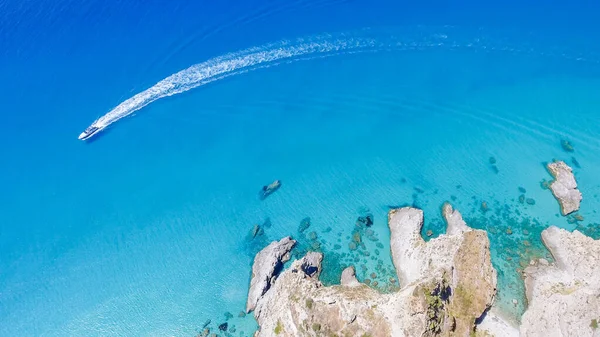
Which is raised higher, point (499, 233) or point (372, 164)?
point (372, 164)

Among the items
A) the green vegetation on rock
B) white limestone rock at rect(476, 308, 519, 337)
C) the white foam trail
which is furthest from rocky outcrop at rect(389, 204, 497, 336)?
the white foam trail

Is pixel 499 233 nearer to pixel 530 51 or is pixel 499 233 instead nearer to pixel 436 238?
pixel 436 238

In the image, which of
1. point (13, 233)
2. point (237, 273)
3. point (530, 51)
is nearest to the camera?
point (237, 273)

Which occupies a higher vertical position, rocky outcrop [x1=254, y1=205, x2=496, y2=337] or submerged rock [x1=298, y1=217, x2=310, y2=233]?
submerged rock [x1=298, y1=217, x2=310, y2=233]

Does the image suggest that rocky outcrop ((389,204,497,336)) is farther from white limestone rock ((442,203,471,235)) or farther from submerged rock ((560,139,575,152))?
submerged rock ((560,139,575,152))

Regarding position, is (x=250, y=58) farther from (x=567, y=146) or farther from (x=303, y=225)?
(x=567, y=146)

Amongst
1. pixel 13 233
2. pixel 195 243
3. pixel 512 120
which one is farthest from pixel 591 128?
pixel 13 233
